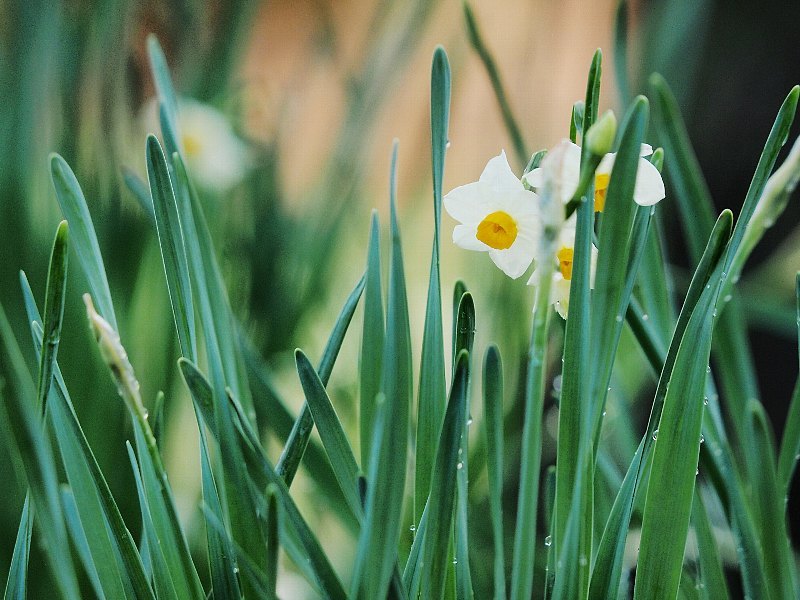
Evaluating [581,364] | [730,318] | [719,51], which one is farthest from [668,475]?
[719,51]

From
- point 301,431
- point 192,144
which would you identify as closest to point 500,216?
point 301,431

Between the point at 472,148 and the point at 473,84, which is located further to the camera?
the point at 473,84

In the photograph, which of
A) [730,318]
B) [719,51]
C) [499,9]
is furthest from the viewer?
[499,9]

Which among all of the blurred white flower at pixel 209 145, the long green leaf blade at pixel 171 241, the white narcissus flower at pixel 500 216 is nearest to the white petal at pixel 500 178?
the white narcissus flower at pixel 500 216

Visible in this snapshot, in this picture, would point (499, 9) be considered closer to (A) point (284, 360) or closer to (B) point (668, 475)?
(A) point (284, 360)

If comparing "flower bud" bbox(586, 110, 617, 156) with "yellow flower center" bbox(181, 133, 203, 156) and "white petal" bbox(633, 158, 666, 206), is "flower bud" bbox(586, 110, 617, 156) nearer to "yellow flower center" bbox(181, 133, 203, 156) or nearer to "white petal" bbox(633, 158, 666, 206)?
"white petal" bbox(633, 158, 666, 206)

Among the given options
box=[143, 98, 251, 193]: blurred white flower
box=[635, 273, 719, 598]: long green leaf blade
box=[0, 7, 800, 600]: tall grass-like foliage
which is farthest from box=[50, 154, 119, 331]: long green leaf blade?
box=[143, 98, 251, 193]: blurred white flower

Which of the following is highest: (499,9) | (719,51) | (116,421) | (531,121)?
(499,9)

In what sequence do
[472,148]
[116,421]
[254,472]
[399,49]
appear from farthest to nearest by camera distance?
[472,148] → [399,49] → [116,421] → [254,472]
